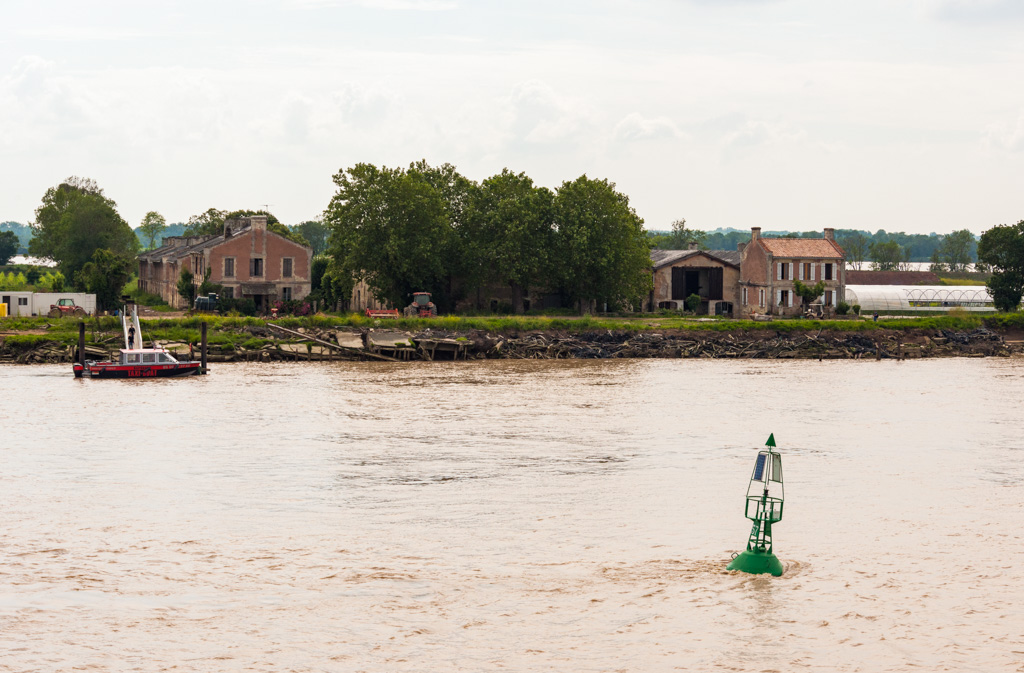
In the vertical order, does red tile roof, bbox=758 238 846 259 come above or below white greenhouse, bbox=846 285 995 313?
above

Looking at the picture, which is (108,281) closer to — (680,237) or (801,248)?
(801,248)

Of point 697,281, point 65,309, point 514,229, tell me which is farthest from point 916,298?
point 65,309

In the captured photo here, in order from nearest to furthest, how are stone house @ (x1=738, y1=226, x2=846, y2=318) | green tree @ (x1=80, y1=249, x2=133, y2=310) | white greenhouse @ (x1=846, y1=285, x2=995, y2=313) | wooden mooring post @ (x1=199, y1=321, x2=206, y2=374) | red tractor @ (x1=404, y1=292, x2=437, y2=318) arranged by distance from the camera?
wooden mooring post @ (x1=199, y1=321, x2=206, y2=374) < green tree @ (x1=80, y1=249, x2=133, y2=310) < red tractor @ (x1=404, y1=292, x2=437, y2=318) < stone house @ (x1=738, y1=226, x2=846, y2=318) < white greenhouse @ (x1=846, y1=285, x2=995, y2=313)

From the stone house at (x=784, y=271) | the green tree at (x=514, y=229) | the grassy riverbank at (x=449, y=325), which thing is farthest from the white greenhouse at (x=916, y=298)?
the green tree at (x=514, y=229)

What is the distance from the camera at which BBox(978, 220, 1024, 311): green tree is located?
88.1 meters

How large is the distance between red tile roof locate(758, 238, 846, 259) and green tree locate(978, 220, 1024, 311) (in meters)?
11.4

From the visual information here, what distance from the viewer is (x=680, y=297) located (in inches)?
3563

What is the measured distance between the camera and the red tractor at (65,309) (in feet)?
235

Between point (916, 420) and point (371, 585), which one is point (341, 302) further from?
point (371, 585)

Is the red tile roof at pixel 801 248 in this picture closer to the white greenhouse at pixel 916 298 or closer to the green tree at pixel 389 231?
the white greenhouse at pixel 916 298

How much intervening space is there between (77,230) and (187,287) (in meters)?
37.4

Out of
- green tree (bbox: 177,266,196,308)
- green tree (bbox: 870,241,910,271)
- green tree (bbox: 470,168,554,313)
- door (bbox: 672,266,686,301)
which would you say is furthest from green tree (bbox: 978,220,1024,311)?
green tree (bbox: 870,241,910,271)

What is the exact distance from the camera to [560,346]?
69.9m

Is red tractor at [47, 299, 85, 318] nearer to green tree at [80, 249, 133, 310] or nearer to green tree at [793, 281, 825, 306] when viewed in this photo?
green tree at [80, 249, 133, 310]
